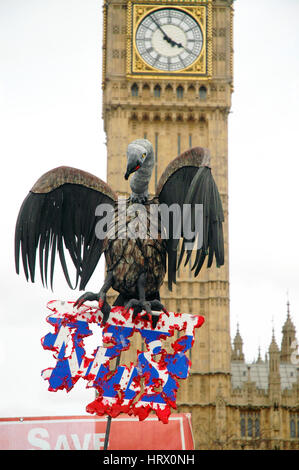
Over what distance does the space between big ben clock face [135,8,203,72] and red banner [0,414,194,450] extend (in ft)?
126

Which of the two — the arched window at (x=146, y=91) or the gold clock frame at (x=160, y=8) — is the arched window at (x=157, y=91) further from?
the gold clock frame at (x=160, y=8)

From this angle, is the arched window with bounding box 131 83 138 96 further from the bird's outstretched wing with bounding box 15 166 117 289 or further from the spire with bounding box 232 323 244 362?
the bird's outstretched wing with bounding box 15 166 117 289

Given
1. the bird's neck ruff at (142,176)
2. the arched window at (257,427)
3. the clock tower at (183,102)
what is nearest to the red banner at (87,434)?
the bird's neck ruff at (142,176)

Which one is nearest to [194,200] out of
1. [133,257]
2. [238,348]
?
[133,257]

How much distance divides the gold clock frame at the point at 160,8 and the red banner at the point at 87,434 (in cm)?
3831

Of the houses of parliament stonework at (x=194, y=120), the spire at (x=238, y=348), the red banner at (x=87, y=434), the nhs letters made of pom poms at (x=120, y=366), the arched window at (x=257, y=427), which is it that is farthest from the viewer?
the spire at (x=238, y=348)

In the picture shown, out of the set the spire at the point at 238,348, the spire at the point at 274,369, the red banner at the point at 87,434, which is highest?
the spire at the point at 238,348

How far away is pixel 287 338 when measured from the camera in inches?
2549

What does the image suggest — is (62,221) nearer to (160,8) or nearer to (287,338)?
(160,8)

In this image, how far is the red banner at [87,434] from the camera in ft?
47.6

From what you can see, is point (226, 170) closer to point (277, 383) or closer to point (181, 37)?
point (181, 37)

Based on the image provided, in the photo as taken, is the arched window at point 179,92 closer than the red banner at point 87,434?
No
